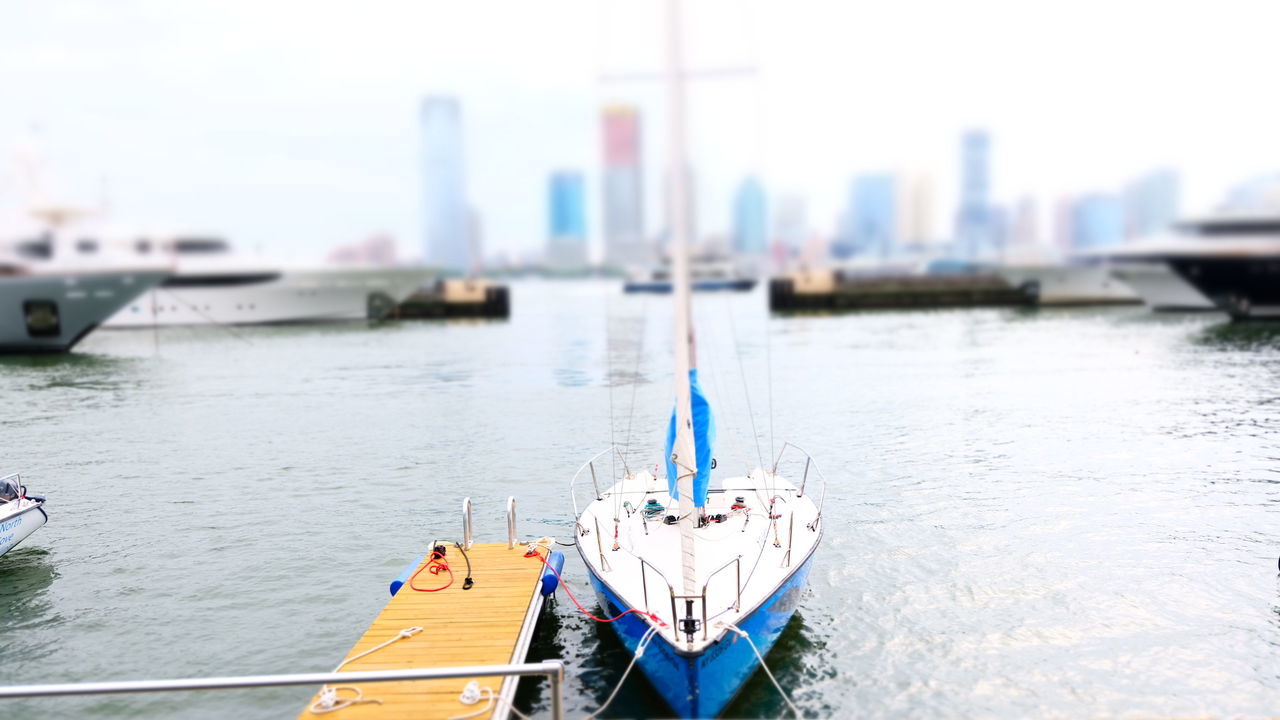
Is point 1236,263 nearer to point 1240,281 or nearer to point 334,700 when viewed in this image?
point 1240,281

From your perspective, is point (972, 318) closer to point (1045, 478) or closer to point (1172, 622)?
point (1045, 478)

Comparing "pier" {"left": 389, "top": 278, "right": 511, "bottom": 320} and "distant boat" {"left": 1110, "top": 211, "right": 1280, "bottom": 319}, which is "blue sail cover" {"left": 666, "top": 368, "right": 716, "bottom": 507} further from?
"pier" {"left": 389, "top": 278, "right": 511, "bottom": 320}

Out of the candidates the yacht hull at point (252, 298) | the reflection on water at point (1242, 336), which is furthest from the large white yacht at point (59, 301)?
the reflection on water at point (1242, 336)

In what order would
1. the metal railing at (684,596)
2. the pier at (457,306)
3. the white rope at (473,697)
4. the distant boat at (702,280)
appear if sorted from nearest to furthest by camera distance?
the white rope at (473,697) < the metal railing at (684,596) < the pier at (457,306) < the distant boat at (702,280)

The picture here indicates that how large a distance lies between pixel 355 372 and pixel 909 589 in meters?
31.4

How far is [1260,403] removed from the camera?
2703 centimetres

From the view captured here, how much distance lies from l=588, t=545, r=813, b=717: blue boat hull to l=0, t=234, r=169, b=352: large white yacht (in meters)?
47.9

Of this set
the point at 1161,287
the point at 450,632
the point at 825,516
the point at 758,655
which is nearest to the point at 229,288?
the point at 825,516

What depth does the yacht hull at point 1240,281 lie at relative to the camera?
5641cm

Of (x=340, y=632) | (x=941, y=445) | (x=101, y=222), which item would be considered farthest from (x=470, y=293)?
(x=340, y=632)

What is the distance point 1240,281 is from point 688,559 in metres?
63.8

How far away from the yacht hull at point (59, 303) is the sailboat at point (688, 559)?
149 ft

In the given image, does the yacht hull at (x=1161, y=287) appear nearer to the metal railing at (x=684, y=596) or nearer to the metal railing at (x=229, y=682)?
the metal railing at (x=684, y=596)

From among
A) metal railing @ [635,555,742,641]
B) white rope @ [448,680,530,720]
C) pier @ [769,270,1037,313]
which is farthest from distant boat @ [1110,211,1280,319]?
white rope @ [448,680,530,720]
